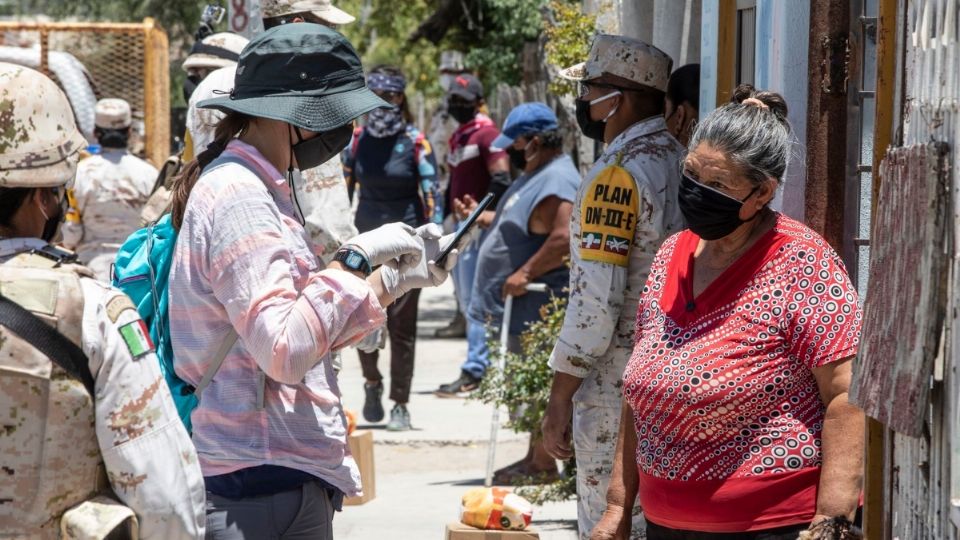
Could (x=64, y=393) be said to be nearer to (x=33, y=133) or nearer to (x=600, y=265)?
(x=33, y=133)

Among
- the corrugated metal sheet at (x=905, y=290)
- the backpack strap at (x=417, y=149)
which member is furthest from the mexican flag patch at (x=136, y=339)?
the backpack strap at (x=417, y=149)

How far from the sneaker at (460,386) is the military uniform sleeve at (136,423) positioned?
7.83 m

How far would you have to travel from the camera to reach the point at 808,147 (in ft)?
13.4

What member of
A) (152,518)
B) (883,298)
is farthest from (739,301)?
(152,518)

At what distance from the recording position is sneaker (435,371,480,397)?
Result: 34.2 feet

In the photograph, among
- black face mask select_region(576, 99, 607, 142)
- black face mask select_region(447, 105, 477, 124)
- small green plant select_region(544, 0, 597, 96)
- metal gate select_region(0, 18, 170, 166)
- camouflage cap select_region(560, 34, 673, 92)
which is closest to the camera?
camouflage cap select_region(560, 34, 673, 92)

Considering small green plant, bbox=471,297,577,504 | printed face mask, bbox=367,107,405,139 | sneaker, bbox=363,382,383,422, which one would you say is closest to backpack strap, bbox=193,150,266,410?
small green plant, bbox=471,297,577,504

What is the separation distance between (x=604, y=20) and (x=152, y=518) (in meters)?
6.07

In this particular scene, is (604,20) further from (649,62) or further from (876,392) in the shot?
(876,392)

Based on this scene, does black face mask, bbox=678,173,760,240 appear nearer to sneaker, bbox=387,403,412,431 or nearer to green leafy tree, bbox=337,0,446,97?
sneaker, bbox=387,403,412,431

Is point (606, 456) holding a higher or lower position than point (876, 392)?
lower

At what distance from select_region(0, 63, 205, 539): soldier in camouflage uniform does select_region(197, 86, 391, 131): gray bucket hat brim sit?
64 centimetres

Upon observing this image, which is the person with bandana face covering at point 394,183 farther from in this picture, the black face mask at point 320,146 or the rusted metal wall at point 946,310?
the rusted metal wall at point 946,310

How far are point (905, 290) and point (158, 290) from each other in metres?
1.65
